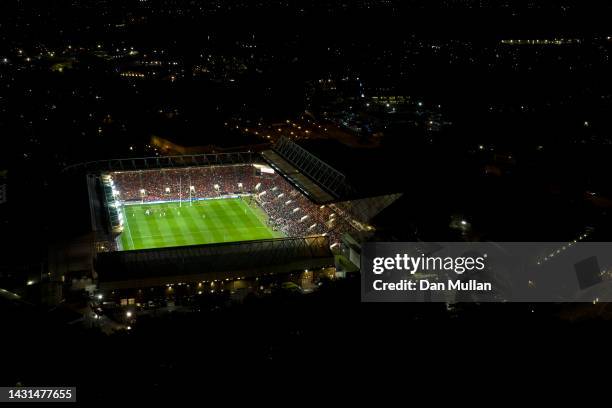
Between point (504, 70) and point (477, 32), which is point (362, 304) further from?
point (477, 32)

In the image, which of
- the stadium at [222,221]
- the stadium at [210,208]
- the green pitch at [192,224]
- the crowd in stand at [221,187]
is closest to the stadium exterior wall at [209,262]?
the stadium at [222,221]

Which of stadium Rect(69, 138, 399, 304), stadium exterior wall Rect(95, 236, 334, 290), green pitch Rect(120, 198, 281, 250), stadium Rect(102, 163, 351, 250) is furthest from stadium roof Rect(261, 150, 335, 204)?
stadium exterior wall Rect(95, 236, 334, 290)

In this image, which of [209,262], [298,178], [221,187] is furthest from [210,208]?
[209,262]

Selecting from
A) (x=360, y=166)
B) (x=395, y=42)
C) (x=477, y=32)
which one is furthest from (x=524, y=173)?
(x=395, y=42)

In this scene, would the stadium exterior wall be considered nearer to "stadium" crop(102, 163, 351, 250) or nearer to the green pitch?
"stadium" crop(102, 163, 351, 250)

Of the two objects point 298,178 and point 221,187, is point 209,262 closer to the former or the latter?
point 298,178
